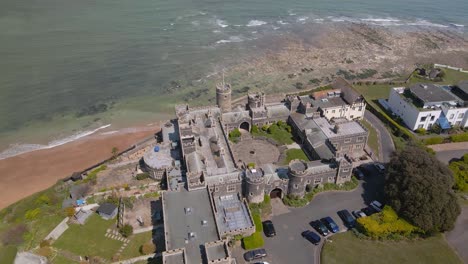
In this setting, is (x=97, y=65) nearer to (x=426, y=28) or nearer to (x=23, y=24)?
(x=23, y=24)

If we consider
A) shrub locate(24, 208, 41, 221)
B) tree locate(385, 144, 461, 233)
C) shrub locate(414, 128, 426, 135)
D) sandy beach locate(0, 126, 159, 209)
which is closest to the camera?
tree locate(385, 144, 461, 233)

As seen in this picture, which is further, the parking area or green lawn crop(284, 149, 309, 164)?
green lawn crop(284, 149, 309, 164)

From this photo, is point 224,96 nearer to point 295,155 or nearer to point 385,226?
point 295,155

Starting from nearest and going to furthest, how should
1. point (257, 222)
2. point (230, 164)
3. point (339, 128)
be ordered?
point (257, 222), point (230, 164), point (339, 128)

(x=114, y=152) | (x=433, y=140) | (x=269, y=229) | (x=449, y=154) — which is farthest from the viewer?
(x=114, y=152)

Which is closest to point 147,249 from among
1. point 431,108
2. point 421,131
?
point 421,131

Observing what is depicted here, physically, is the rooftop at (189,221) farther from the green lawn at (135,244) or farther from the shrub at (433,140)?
the shrub at (433,140)

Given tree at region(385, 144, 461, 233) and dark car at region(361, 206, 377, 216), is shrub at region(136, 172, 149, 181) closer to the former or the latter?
dark car at region(361, 206, 377, 216)

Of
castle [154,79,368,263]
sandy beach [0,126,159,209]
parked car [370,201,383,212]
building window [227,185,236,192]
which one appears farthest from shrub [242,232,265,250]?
sandy beach [0,126,159,209]

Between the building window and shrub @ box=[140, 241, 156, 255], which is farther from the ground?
the building window

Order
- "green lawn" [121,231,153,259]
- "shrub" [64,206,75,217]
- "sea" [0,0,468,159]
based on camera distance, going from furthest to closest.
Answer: "sea" [0,0,468,159] < "shrub" [64,206,75,217] < "green lawn" [121,231,153,259]
